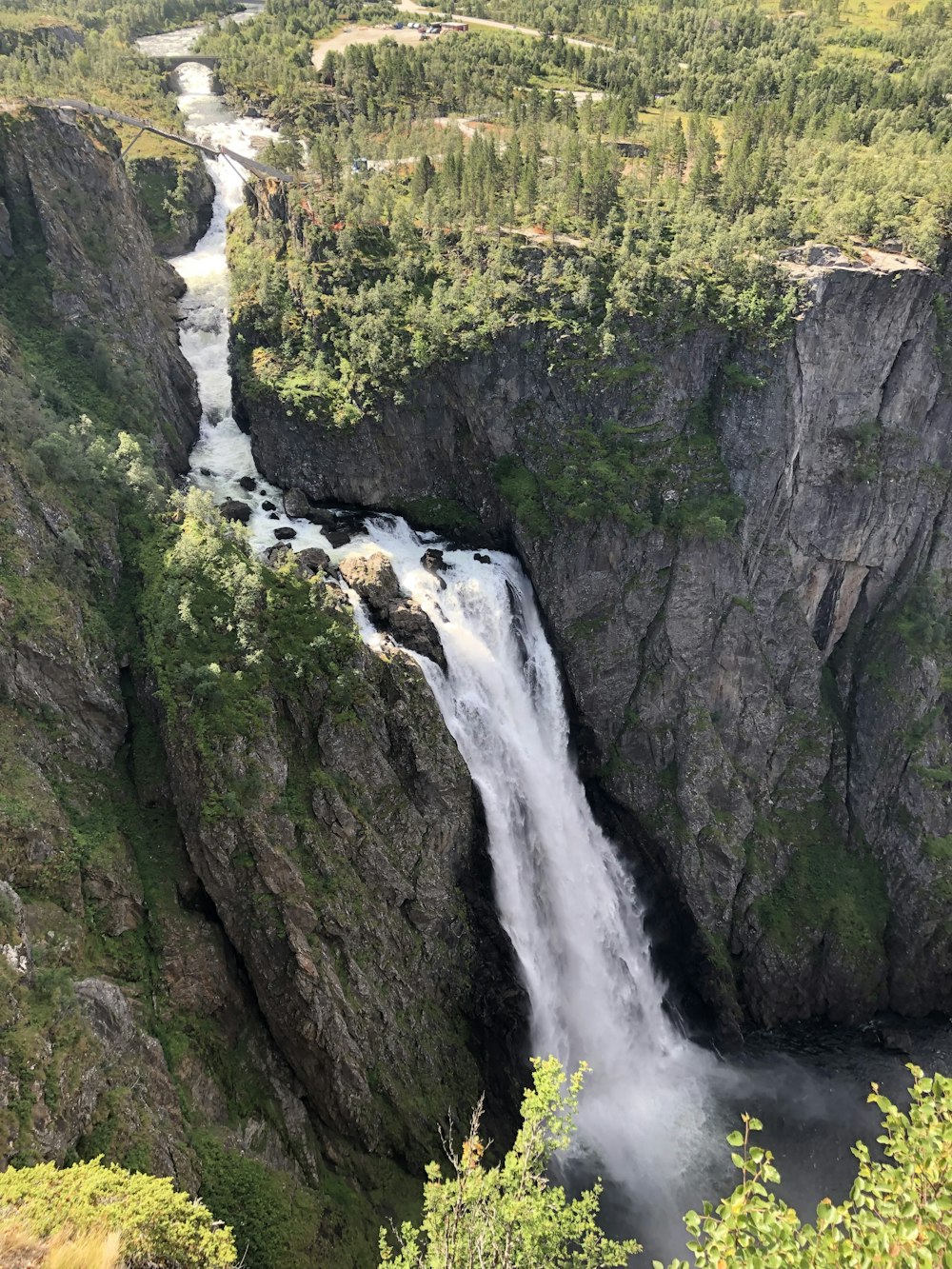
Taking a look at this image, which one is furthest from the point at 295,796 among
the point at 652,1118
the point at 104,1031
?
the point at 652,1118

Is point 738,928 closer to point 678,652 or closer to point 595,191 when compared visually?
point 678,652

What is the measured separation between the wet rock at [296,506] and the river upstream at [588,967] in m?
0.54

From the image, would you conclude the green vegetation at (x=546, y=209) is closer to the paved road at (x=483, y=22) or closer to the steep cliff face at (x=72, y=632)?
the steep cliff face at (x=72, y=632)

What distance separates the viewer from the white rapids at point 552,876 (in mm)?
36594

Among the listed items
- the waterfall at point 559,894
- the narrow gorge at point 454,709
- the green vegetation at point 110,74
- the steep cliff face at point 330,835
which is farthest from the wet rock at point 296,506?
Result: the green vegetation at point 110,74

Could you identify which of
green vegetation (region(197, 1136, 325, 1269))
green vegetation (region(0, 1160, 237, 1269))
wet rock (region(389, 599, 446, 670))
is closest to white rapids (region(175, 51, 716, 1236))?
wet rock (region(389, 599, 446, 670))

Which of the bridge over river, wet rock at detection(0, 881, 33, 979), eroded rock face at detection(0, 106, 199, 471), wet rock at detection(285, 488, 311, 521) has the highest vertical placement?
the bridge over river

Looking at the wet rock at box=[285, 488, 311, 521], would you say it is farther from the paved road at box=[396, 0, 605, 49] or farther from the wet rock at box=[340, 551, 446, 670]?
the paved road at box=[396, 0, 605, 49]

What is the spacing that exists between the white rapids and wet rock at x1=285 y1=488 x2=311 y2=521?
1.70ft

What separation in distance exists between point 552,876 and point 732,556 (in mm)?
20013

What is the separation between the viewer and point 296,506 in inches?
1735

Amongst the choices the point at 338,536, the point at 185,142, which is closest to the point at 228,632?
the point at 338,536

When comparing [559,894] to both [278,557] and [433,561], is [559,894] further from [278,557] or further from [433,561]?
[278,557]

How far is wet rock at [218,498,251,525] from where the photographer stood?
42.4 m
